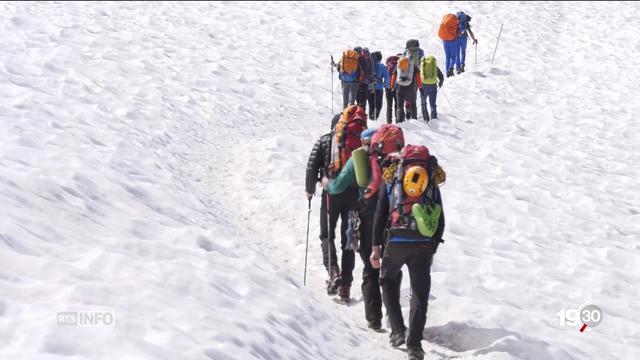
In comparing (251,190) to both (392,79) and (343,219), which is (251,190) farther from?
(392,79)

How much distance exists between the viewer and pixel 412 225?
241 inches

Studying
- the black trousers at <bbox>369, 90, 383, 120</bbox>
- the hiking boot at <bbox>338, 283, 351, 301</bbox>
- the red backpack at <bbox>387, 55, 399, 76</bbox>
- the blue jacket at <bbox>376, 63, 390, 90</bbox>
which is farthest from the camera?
the black trousers at <bbox>369, 90, 383, 120</bbox>

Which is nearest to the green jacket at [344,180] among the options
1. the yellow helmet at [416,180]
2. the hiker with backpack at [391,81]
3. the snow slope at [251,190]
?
the yellow helmet at [416,180]

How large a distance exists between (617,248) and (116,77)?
11.8 meters

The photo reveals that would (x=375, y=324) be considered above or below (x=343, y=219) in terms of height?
below

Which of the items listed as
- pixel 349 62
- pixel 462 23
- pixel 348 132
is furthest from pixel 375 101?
pixel 348 132

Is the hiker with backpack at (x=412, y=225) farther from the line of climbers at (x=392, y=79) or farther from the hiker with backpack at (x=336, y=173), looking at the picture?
the line of climbers at (x=392, y=79)

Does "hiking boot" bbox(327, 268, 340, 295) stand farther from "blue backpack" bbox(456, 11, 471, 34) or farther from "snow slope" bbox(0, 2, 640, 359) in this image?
"blue backpack" bbox(456, 11, 471, 34)

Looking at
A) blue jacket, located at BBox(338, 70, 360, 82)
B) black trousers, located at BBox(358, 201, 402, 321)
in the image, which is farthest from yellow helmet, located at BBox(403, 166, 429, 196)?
blue jacket, located at BBox(338, 70, 360, 82)

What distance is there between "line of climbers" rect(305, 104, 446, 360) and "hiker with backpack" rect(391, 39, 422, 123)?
27.6 ft

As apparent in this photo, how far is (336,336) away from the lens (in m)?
6.64

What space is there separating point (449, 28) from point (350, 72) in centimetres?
634

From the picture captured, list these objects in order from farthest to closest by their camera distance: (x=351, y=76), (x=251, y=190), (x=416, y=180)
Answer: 1. (x=351, y=76)
2. (x=251, y=190)
3. (x=416, y=180)

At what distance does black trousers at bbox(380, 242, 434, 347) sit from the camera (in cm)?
623
